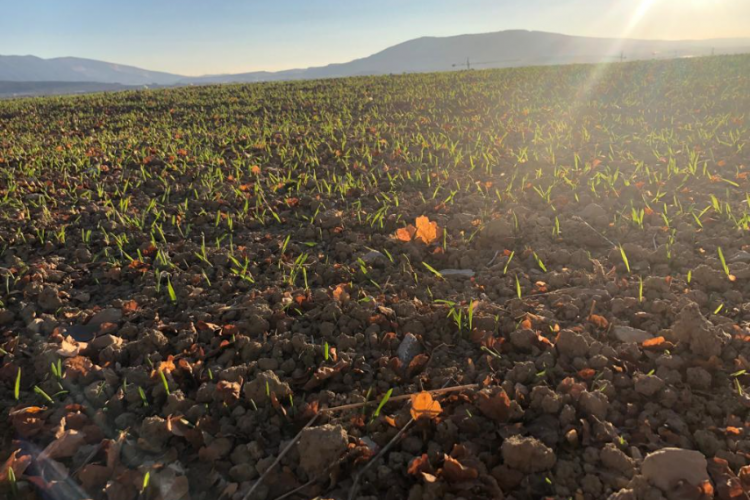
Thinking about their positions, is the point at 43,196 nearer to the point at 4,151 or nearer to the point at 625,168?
the point at 4,151

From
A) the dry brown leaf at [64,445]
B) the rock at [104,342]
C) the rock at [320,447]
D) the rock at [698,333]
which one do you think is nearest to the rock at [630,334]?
the rock at [698,333]

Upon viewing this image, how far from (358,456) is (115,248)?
2908mm

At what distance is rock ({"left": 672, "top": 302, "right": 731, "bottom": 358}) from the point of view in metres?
1.98

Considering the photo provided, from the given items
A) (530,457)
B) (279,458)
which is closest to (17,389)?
(279,458)

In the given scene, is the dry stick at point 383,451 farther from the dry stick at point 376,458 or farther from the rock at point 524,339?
the rock at point 524,339

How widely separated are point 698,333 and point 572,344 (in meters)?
0.52

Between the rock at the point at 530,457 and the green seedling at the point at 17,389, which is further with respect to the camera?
the green seedling at the point at 17,389

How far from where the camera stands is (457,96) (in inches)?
460

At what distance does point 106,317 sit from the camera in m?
2.69

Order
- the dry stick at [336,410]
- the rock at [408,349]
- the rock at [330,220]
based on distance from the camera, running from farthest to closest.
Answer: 1. the rock at [330,220]
2. the rock at [408,349]
3. the dry stick at [336,410]

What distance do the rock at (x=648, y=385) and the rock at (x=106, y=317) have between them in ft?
8.83

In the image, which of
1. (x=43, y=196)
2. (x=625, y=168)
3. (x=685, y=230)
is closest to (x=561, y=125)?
(x=625, y=168)

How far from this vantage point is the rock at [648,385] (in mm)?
1851

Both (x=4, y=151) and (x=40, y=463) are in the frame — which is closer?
(x=40, y=463)
